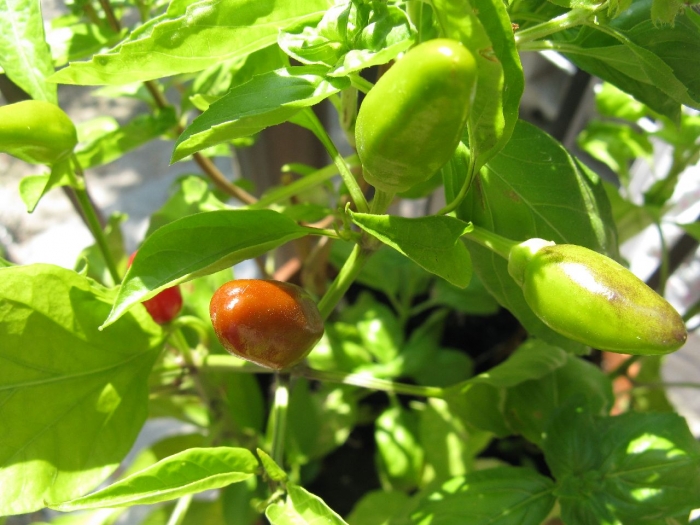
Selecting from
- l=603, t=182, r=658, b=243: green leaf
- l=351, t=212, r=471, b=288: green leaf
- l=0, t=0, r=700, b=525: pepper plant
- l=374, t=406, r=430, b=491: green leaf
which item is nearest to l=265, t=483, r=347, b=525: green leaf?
l=0, t=0, r=700, b=525: pepper plant

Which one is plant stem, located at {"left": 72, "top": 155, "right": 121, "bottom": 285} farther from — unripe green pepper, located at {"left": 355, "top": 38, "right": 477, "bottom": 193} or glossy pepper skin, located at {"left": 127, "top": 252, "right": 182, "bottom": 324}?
unripe green pepper, located at {"left": 355, "top": 38, "right": 477, "bottom": 193}

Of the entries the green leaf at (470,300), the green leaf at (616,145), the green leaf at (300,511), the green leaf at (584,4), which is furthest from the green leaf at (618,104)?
the green leaf at (300,511)

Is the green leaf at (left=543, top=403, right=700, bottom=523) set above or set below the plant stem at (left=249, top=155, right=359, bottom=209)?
below

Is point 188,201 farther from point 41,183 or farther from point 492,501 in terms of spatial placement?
point 492,501

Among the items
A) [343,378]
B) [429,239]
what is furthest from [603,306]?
[343,378]

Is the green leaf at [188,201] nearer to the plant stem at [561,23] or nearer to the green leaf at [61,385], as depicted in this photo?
the green leaf at [61,385]

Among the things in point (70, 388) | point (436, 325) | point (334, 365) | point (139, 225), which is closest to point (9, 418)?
point (70, 388)
